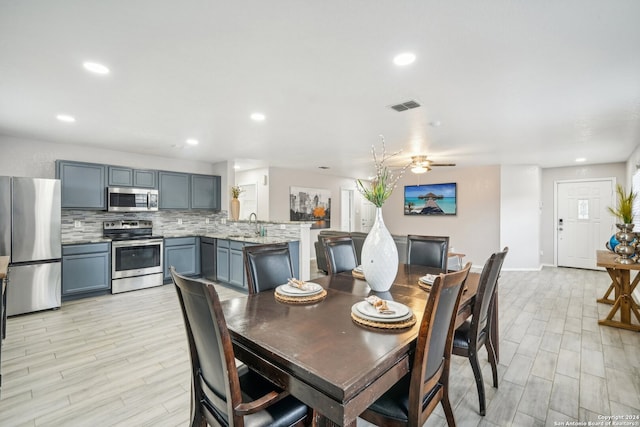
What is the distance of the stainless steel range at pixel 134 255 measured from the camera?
4648 mm

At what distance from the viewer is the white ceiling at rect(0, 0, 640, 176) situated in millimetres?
1582

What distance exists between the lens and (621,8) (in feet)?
4.94

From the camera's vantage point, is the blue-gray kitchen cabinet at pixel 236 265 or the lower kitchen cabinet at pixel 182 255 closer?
the blue-gray kitchen cabinet at pixel 236 265

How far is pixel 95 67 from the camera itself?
2.17 metres

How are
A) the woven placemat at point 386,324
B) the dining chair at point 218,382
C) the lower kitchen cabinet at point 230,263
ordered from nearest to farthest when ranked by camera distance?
the dining chair at point 218,382 < the woven placemat at point 386,324 < the lower kitchen cabinet at point 230,263

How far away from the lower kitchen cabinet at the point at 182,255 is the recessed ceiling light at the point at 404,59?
4719 millimetres

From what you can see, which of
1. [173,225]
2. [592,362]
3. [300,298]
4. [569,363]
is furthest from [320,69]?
[173,225]

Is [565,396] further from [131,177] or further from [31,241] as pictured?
[131,177]

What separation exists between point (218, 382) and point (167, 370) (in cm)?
161

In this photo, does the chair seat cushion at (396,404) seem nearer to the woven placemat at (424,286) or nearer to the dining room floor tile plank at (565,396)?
the woven placemat at (424,286)

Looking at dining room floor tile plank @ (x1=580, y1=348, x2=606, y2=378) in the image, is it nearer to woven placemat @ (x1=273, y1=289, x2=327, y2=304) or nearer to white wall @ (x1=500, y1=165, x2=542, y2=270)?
woven placemat @ (x1=273, y1=289, x2=327, y2=304)

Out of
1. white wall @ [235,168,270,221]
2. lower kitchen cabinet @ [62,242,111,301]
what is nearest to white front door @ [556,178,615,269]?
white wall @ [235,168,270,221]

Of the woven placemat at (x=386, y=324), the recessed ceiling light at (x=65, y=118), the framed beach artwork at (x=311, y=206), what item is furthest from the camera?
the framed beach artwork at (x=311, y=206)

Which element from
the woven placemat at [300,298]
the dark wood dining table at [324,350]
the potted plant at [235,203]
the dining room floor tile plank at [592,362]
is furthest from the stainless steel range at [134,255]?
the dining room floor tile plank at [592,362]
